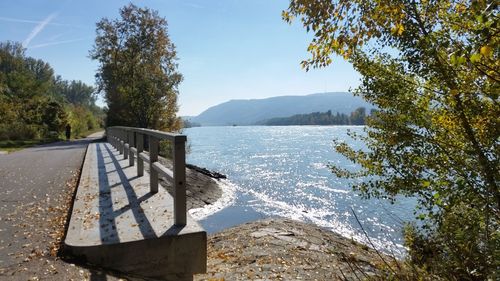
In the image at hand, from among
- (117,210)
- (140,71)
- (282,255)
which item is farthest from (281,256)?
(140,71)

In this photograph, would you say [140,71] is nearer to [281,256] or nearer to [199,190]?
[199,190]

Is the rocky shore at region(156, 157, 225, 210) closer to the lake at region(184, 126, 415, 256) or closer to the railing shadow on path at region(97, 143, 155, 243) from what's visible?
the lake at region(184, 126, 415, 256)

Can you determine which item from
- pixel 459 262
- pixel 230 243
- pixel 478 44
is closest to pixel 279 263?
pixel 230 243

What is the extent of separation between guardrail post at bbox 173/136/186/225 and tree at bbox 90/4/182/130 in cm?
3402

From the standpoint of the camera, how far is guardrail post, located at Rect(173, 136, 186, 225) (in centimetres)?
451

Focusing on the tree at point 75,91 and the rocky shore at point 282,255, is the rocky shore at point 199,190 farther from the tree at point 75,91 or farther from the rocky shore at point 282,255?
the tree at point 75,91

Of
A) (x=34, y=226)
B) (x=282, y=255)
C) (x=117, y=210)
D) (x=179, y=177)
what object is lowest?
(x=282, y=255)

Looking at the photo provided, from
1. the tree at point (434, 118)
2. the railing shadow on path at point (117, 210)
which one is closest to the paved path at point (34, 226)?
the railing shadow on path at point (117, 210)

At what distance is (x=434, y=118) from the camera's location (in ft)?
19.9

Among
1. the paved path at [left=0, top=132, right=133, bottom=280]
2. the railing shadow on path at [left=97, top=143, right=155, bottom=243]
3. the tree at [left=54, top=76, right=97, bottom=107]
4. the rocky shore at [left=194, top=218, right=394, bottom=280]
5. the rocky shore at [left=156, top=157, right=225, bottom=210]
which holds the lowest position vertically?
the rocky shore at [left=156, top=157, right=225, bottom=210]

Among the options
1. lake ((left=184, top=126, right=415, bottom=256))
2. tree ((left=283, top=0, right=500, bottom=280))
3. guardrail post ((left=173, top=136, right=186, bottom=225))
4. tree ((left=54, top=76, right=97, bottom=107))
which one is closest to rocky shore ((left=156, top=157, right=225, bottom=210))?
lake ((left=184, top=126, right=415, bottom=256))

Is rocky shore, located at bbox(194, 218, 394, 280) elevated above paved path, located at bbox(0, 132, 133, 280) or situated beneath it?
situated beneath

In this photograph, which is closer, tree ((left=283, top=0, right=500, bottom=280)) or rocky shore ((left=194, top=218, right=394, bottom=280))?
tree ((left=283, top=0, right=500, bottom=280))

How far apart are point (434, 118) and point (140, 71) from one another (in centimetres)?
3653
